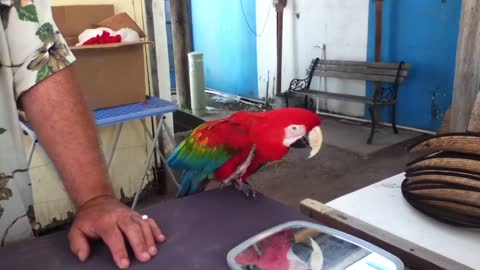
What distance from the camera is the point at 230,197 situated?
95 cm

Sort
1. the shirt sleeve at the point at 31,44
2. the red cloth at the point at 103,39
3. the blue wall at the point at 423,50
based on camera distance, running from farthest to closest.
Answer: the blue wall at the point at 423,50 < the red cloth at the point at 103,39 < the shirt sleeve at the point at 31,44

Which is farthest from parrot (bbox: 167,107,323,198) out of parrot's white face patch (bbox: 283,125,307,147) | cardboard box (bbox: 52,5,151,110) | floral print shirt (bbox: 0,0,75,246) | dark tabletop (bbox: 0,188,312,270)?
cardboard box (bbox: 52,5,151,110)

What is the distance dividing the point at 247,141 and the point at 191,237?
0.54m

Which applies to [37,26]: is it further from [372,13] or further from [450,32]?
[372,13]

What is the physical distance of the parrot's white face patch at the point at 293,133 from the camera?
1.23 meters

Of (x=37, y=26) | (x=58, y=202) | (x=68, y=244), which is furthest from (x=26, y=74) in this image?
(x=58, y=202)

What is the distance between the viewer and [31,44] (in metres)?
0.79

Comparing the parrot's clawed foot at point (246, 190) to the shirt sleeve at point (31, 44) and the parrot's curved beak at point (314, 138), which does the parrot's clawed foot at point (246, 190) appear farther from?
the shirt sleeve at point (31, 44)

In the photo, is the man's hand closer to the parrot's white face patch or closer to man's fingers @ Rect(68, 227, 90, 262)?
man's fingers @ Rect(68, 227, 90, 262)

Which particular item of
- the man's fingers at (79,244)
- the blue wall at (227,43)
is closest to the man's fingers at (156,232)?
the man's fingers at (79,244)

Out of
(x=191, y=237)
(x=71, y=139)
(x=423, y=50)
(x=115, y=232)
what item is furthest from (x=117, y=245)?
(x=423, y=50)

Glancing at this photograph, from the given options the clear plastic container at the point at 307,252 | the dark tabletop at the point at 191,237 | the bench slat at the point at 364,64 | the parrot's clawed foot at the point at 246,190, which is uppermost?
the clear plastic container at the point at 307,252

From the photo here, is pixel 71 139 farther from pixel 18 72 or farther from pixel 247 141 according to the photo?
pixel 247 141

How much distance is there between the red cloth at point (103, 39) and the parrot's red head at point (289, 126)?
4.34 ft
